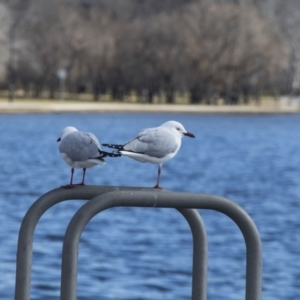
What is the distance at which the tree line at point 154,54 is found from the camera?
3962 inches

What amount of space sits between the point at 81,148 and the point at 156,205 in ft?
3.27

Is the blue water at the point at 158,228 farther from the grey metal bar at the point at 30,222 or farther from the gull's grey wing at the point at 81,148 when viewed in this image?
the grey metal bar at the point at 30,222

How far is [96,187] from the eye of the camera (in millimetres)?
5371

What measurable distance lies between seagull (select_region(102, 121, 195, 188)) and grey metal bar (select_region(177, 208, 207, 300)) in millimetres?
519

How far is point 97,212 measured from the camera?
5031 millimetres

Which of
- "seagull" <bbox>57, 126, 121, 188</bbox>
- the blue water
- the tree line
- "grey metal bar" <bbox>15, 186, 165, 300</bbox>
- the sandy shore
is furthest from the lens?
the tree line

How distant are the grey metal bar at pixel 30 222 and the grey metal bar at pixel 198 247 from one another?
1.10 ft

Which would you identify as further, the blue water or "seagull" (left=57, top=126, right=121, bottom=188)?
the blue water

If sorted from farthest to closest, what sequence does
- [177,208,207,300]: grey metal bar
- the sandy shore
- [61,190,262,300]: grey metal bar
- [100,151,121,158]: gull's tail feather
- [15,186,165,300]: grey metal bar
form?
the sandy shore < [100,151,121,158]: gull's tail feather < [177,208,207,300]: grey metal bar < [15,186,165,300]: grey metal bar < [61,190,262,300]: grey metal bar

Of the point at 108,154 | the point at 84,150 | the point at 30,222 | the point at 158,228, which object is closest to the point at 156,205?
the point at 30,222

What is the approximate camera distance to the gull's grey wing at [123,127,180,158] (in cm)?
607

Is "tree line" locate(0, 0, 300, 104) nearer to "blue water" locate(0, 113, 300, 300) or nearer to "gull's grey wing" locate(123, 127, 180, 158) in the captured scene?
"blue water" locate(0, 113, 300, 300)

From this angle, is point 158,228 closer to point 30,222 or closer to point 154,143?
point 154,143

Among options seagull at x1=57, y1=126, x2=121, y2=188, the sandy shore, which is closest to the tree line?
the sandy shore
